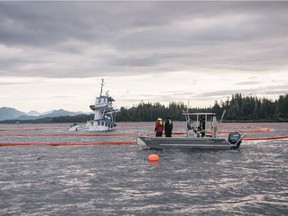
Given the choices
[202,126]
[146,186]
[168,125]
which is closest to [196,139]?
[202,126]

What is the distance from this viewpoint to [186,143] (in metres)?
36.5

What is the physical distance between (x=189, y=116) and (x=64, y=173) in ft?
51.3

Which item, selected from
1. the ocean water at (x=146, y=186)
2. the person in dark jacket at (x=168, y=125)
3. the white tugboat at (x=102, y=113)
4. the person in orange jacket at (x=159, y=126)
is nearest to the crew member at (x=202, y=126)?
the person in dark jacket at (x=168, y=125)

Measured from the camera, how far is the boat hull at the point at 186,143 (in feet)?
120

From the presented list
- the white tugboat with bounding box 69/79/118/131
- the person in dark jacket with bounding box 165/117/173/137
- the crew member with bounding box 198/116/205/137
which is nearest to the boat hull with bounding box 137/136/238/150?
the crew member with bounding box 198/116/205/137

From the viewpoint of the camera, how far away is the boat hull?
36438 millimetres

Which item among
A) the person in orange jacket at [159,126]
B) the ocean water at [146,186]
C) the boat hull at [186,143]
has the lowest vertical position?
the ocean water at [146,186]

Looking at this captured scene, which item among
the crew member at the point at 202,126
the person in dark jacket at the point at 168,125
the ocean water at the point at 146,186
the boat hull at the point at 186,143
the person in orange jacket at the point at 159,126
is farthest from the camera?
the person in orange jacket at the point at 159,126

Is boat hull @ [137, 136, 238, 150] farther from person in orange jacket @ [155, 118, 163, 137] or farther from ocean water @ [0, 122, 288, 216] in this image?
ocean water @ [0, 122, 288, 216]

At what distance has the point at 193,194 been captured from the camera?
1867 cm

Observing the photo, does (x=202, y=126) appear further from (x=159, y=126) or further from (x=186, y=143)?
(x=159, y=126)

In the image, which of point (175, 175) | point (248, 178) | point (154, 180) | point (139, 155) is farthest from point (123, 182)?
point (139, 155)

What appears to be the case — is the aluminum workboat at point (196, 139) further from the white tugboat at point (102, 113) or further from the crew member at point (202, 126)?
the white tugboat at point (102, 113)

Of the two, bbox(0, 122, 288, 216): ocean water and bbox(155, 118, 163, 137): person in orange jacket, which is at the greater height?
bbox(155, 118, 163, 137): person in orange jacket
